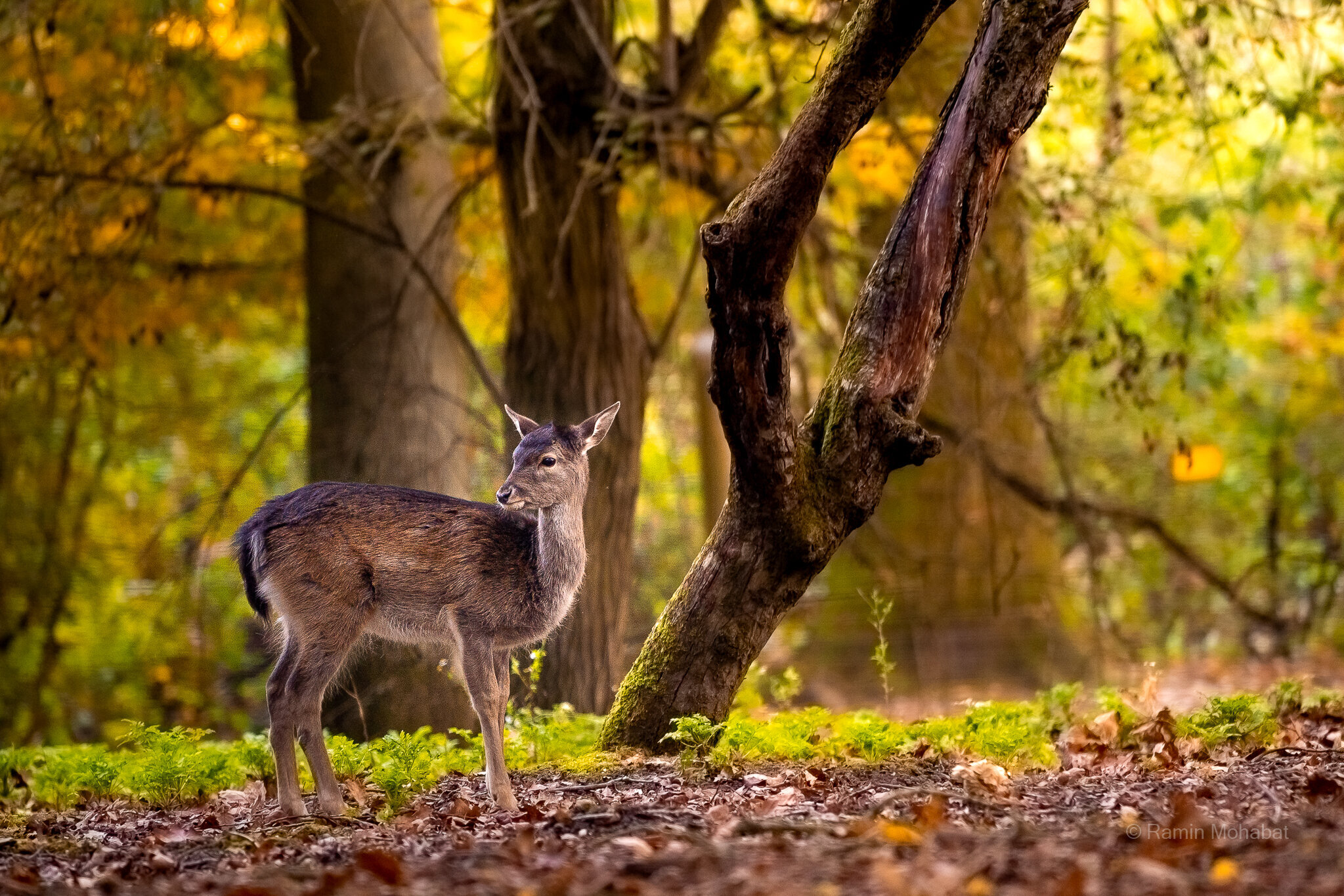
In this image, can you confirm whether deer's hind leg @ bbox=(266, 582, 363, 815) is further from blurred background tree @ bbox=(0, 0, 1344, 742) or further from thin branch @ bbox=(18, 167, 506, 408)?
thin branch @ bbox=(18, 167, 506, 408)

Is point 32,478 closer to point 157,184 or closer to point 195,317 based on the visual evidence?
point 195,317

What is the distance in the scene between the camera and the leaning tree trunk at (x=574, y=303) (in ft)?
29.4

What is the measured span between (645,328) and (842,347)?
3270 mm

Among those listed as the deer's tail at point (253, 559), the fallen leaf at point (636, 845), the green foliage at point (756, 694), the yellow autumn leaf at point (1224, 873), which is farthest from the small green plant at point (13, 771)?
the yellow autumn leaf at point (1224, 873)

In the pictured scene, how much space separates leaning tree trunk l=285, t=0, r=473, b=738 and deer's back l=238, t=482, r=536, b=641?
131 inches

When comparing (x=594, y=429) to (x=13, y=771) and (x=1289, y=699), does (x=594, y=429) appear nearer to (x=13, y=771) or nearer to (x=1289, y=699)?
(x=13, y=771)

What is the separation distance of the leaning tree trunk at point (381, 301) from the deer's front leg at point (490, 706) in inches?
134

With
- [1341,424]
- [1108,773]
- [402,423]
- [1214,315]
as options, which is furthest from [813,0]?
[1341,424]

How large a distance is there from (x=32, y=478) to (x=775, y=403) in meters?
10.2

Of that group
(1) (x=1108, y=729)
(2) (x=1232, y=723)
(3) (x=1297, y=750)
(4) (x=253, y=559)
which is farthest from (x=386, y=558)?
(3) (x=1297, y=750)

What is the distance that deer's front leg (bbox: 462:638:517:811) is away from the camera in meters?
5.59

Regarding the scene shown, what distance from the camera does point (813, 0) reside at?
30.5ft

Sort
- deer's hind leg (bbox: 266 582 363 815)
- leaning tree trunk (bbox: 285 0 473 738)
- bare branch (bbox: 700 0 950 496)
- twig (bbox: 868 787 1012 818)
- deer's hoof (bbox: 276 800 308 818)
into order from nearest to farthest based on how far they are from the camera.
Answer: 1. twig (bbox: 868 787 1012 818)
2. bare branch (bbox: 700 0 950 496)
3. deer's hoof (bbox: 276 800 308 818)
4. deer's hind leg (bbox: 266 582 363 815)
5. leaning tree trunk (bbox: 285 0 473 738)

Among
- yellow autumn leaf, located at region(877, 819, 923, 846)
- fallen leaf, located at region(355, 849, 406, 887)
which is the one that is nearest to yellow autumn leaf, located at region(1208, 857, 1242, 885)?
yellow autumn leaf, located at region(877, 819, 923, 846)
